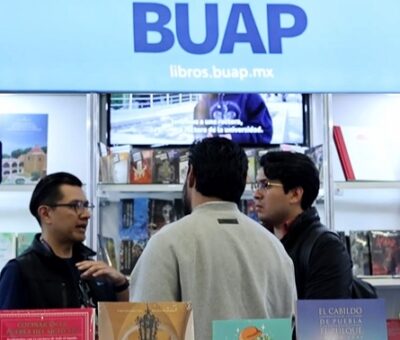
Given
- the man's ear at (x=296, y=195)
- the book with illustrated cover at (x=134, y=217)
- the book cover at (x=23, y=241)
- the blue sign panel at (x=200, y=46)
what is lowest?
the book cover at (x=23, y=241)

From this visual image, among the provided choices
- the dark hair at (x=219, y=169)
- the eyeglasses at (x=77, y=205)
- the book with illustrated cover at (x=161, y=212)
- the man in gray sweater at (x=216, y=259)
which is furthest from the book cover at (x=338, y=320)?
the book with illustrated cover at (x=161, y=212)

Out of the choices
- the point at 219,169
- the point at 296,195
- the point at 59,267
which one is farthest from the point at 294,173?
the point at 59,267

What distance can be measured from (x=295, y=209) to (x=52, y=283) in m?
1.01

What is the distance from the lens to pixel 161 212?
380 cm

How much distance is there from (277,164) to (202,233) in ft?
2.36

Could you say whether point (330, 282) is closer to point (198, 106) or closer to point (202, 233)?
point (202, 233)

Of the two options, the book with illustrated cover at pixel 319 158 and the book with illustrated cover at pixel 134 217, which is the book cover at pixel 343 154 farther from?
the book with illustrated cover at pixel 134 217

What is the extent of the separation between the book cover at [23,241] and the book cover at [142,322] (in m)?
2.32

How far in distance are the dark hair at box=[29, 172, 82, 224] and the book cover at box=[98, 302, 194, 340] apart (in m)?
1.44

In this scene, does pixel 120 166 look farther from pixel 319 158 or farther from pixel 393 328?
pixel 393 328

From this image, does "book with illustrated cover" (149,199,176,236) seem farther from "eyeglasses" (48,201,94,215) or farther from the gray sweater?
the gray sweater

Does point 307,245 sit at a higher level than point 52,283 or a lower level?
higher

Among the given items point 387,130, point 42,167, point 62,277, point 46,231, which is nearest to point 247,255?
point 62,277

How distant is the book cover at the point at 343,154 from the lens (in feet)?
12.3
